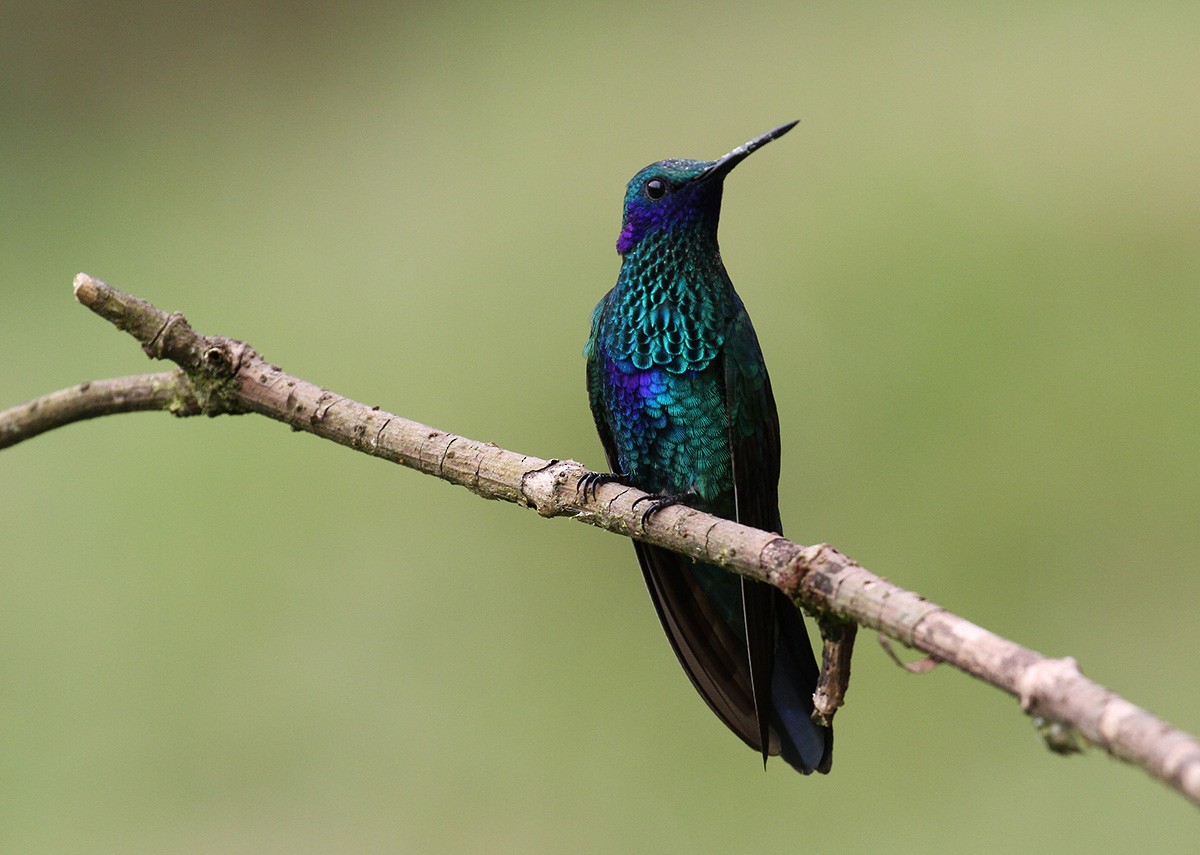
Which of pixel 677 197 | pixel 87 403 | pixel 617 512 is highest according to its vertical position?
pixel 677 197

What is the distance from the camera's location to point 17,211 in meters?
4.39

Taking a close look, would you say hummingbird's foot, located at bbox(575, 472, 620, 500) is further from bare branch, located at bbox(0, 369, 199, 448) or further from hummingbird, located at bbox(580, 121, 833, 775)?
bare branch, located at bbox(0, 369, 199, 448)

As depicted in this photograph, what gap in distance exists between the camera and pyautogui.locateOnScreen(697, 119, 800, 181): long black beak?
167cm

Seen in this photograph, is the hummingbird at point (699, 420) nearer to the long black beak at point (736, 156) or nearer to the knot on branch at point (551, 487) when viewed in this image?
the long black beak at point (736, 156)

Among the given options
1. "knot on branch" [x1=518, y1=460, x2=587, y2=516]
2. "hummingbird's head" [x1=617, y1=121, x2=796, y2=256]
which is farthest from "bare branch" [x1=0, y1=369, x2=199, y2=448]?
"hummingbird's head" [x1=617, y1=121, x2=796, y2=256]

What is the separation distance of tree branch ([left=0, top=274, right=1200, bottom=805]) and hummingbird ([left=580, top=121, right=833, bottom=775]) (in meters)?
0.30

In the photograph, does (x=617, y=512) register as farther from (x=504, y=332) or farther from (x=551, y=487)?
(x=504, y=332)

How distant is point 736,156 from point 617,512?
61cm

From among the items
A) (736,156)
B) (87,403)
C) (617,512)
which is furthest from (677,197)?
(87,403)

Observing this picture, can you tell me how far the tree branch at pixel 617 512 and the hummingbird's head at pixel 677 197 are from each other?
0.52 m

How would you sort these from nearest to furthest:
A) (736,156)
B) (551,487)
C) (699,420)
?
(551,487) → (736,156) → (699,420)

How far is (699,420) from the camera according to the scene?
1.92m

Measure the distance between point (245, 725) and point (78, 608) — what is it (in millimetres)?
706

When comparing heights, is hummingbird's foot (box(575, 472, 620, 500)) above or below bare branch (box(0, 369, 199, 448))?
below
